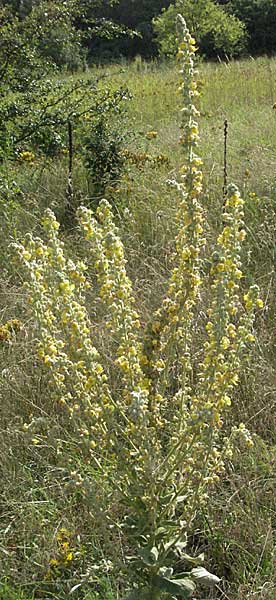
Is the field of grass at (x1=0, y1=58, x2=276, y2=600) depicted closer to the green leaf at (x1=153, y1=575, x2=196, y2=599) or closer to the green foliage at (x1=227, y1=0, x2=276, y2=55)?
the green leaf at (x1=153, y1=575, x2=196, y2=599)

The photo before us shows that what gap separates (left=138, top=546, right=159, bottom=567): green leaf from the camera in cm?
166

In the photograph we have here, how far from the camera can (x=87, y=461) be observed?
6.07ft

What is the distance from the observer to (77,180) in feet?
17.1

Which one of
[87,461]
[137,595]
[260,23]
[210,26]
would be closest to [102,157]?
[87,461]

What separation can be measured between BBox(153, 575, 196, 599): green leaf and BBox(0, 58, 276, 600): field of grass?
12cm

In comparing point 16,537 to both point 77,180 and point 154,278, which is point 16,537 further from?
point 77,180

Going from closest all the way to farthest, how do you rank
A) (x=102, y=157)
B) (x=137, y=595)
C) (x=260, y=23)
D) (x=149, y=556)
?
(x=149, y=556), (x=137, y=595), (x=102, y=157), (x=260, y=23)

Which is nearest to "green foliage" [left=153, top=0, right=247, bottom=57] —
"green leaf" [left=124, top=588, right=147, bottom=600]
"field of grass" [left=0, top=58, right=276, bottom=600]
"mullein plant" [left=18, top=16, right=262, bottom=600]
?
"field of grass" [left=0, top=58, right=276, bottom=600]

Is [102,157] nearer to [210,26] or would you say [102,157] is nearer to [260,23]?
[210,26]

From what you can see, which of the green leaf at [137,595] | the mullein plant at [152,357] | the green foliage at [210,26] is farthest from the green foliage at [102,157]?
the green foliage at [210,26]

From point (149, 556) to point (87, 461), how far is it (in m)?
0.31

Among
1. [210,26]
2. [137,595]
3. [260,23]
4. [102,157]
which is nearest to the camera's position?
[137,595]

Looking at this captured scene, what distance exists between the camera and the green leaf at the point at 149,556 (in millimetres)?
1658

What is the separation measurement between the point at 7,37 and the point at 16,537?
12.4 ft
